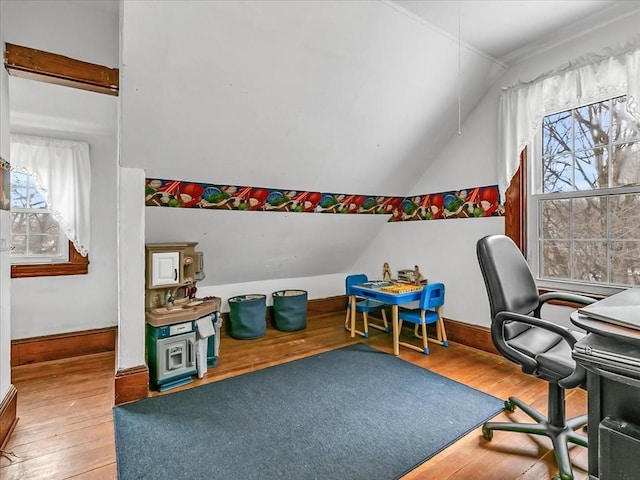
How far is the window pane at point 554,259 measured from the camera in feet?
8.93

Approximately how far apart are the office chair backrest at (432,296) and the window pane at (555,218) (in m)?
0.99

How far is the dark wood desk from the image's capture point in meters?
0.83

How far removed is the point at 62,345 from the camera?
3.05 metres

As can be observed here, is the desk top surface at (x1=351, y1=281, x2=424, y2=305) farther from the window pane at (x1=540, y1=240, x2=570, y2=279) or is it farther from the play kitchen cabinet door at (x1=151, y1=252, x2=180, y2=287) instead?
the play kitchen cabinet door at (x1=151, y1=252, x2=180, y2=287)

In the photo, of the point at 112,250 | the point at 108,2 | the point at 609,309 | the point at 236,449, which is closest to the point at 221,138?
the point at 108,2

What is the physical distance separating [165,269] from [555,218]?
10.5 feet

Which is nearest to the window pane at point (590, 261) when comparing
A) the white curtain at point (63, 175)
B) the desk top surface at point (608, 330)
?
the desk top surface at point (608, 330)

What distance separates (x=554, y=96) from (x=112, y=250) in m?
4.10

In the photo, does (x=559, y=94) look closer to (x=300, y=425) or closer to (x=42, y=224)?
(x=300, y=425)

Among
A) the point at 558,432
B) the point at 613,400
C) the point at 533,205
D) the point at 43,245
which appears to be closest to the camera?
the point at 613,400

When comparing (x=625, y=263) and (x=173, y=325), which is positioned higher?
(x=625, y=263)

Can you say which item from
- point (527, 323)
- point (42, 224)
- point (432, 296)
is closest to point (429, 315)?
point (432, 296)

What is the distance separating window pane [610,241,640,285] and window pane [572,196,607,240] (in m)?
0.12

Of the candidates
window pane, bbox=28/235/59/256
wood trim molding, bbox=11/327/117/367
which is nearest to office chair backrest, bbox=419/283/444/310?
wood trim molding, bbox=11/327/117/367
